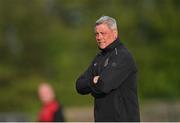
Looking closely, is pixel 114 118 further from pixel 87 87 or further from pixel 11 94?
pixel 11 94

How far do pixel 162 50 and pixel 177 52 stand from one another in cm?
112

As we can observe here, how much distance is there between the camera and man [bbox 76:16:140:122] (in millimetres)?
7043

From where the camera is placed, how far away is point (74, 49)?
45906mm

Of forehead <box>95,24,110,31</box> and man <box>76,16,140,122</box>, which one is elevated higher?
forehead <box>95,24,110,31</box>

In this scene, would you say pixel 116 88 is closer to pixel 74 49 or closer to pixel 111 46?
pixel 111 46

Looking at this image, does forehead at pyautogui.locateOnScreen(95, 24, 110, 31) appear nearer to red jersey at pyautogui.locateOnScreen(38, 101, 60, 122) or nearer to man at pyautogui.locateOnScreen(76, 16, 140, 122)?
man at pyautogui.locateOnScreen(76, 16, 140, 122)

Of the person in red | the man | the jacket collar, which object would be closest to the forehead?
the man

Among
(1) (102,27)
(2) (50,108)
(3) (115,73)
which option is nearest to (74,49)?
(2) (50,108)

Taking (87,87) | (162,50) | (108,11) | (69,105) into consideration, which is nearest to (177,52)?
(162,50)

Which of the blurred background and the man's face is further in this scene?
the blurred background

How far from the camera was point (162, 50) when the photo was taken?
3772 cm

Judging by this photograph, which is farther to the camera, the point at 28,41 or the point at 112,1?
the point at 28,41

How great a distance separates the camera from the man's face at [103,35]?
7.17 meters

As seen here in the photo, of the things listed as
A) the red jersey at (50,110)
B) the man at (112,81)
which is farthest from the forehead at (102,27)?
the red jersey at (50,110)
